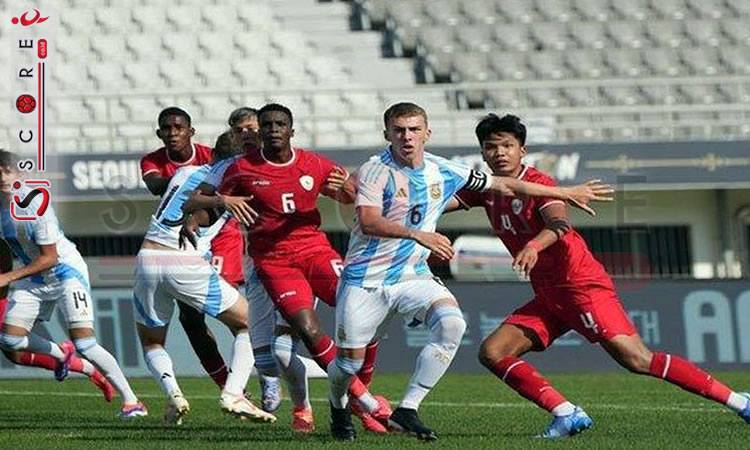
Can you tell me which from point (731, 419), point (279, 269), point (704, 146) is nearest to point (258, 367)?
point (279, 269)

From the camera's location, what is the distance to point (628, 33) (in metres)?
28.5

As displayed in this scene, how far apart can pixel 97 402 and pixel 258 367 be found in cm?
349

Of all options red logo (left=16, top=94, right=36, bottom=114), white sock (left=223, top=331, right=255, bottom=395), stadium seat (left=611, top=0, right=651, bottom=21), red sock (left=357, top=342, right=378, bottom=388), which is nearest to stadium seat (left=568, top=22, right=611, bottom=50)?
stadium seat (left=611, top=0, right=651, bottom=21)

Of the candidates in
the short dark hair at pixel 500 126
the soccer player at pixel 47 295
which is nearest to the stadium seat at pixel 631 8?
the soccer player at pixel 47 295

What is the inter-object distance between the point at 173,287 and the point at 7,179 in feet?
5.05

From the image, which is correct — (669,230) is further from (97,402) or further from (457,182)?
(457,182)

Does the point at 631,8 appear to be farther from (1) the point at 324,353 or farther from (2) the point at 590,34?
(1) the point at 324,353

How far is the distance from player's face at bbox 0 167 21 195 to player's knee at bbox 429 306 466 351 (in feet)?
13.3

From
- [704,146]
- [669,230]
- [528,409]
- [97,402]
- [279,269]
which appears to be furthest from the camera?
[669,230]

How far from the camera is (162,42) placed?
2877 cm

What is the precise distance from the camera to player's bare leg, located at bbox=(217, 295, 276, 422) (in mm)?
11156

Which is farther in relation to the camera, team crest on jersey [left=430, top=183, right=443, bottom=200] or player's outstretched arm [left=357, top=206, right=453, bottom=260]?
team crest on jersey [left=430, top=183, right=443, bottom=200]

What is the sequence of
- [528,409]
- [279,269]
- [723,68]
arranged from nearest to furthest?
[279,269]
[528,409]
[723,68]

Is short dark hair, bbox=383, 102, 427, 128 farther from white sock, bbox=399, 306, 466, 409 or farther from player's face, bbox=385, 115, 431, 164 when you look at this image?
white sock, bbox=399, 306, 466, 409
